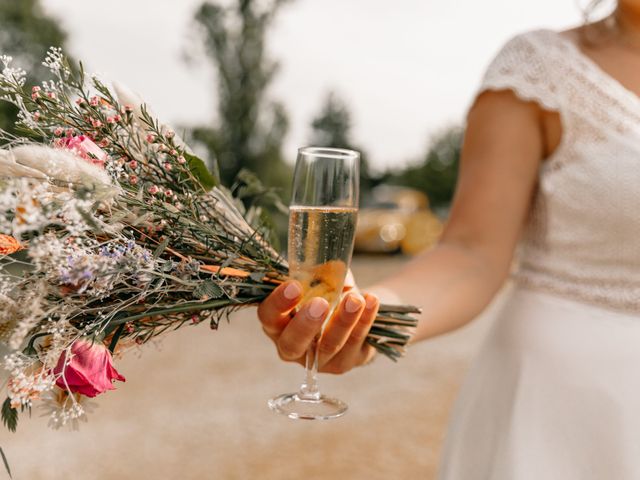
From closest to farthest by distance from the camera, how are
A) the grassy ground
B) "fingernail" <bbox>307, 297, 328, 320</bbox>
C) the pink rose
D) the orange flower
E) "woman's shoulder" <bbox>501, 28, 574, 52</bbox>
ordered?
the orange flower → the pink rose → "fingernail" <bbox>307, 297, 328, 320</bbox> → "woman's shoulder" <bbox>501, 28, 574, 52</bbox> → the grassy ground

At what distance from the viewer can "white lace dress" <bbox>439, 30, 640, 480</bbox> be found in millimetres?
1744

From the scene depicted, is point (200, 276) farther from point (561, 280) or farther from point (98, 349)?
point (561, 280)

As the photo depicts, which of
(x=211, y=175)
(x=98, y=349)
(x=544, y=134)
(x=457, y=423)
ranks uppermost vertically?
(x=544, y=134)

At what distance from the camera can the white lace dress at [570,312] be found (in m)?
1.74

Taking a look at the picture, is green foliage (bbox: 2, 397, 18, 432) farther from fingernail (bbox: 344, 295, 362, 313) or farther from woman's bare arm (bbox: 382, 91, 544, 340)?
woman's bare arm (bbox: 382, 91, 544, 340)

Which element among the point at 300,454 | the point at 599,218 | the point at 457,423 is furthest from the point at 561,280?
the point at 300,454

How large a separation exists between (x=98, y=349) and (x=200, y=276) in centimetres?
26

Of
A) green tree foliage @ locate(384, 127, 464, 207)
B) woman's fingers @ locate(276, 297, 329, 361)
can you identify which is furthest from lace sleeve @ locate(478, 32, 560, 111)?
green tree foliage @ locate(384, 127, 464, 207)

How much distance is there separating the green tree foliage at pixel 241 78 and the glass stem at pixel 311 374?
44.5 ft

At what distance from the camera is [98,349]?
1.15 meters

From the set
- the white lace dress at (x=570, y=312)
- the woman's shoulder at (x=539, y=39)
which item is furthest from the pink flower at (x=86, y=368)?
the woman's shoulder at (x=539, y=39)

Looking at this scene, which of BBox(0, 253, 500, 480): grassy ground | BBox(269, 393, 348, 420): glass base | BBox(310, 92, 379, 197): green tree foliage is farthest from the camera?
BBox(310, 92, 379, 197): green tree foliage

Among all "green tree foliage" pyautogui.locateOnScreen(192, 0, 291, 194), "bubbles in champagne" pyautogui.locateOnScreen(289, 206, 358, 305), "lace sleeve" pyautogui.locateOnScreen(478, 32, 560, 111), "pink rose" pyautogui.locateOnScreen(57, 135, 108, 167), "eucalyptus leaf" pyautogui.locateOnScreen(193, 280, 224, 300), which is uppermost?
"green tree foliage" pyautogui.locateOnScreen(192, 0, 291, 194)

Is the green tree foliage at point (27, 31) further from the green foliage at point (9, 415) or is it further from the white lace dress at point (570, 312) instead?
the green foliage at point (9, 415)
